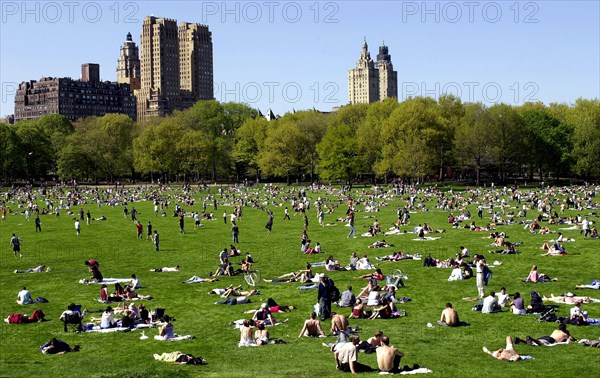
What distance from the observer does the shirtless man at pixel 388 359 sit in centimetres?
1577

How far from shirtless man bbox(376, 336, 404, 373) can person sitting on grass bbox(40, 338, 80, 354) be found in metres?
8.11

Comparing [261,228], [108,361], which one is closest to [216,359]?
[108,361]

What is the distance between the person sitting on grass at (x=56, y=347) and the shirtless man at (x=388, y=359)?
811 cm

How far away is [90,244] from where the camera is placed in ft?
144

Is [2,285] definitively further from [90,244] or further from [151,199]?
[151,199]

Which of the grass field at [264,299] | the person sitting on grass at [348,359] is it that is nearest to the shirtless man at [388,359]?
the person sitting on grass at [348,359]

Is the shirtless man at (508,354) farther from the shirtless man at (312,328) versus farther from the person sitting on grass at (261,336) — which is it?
the person sitting on grass at (261,336)

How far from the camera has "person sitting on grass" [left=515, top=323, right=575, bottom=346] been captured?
18205 mm

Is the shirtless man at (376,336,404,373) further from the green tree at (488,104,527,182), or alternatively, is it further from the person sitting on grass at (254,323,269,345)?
the green tree at (488,104,527,182)

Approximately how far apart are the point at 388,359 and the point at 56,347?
8.64 metres

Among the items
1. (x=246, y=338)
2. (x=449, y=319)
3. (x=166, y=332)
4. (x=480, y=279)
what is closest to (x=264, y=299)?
(x=166, y=332)

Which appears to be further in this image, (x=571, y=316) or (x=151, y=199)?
(x=151, y=199)

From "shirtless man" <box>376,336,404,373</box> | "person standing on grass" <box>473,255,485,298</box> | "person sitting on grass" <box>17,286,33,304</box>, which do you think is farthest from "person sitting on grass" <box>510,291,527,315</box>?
"person sitting on grass" <box>17,286,33,304</box>

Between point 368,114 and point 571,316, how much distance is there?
339 ft
